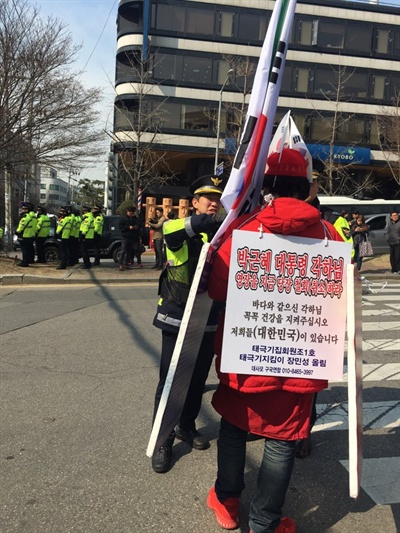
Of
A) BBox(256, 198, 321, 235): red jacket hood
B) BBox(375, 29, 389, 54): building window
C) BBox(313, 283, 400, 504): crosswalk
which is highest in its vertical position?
BBox(375, 29, 389, 54): building window

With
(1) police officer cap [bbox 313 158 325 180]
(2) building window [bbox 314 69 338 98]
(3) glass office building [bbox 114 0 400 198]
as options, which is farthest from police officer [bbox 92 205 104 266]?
(2) building window [bbox 314 69 338 98]

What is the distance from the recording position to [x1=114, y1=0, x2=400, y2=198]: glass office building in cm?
3111

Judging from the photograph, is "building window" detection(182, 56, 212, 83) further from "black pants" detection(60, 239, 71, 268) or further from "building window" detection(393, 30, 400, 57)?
"black pants" detection(60, 239, 71, 268)

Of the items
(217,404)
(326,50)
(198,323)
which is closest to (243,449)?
(217,404)

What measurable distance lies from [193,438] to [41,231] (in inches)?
427

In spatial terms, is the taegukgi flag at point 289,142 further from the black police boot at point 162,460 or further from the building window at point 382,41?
the building window at point 382,41

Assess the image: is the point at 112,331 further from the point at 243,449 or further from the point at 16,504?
the point at 243,449

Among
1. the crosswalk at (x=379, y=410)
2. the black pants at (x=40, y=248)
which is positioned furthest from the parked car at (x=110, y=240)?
the crosswalk at (x=379, y=410)

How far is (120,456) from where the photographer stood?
303cm

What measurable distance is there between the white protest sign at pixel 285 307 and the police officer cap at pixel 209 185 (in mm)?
897

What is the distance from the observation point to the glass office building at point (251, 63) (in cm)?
3111

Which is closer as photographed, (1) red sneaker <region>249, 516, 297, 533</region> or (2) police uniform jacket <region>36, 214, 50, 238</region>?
(1) red sneaker <region>249, 516, 297, 533</region>

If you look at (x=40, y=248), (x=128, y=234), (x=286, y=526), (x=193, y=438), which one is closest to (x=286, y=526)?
(x=286, y=526)

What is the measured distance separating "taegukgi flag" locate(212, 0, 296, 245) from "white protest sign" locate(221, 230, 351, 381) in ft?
0.84
